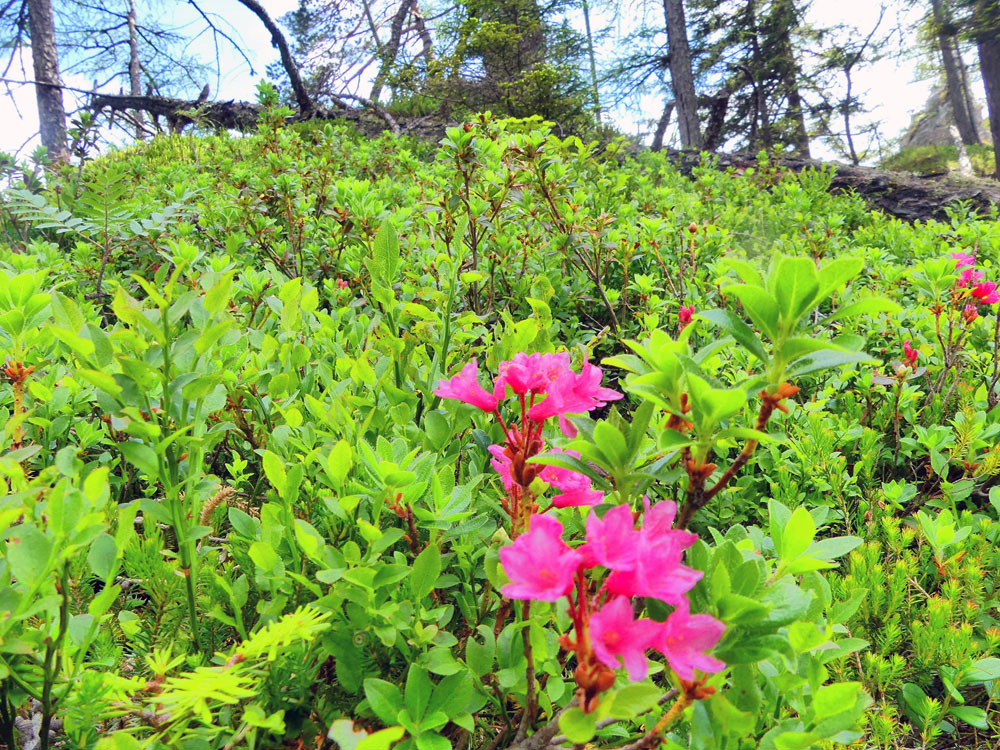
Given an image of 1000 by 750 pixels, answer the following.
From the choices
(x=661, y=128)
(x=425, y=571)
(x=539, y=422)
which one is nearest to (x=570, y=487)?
(x=539, y=422)

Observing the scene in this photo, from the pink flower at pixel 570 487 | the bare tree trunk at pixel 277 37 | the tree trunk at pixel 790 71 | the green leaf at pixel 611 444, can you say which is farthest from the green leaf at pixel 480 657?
the tree trunk at pixel 790 71

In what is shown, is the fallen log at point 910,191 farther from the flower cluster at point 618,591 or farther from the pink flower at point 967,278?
the flower cluster at point 618,591

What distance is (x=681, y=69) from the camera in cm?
1034

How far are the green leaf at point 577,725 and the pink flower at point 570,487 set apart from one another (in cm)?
28

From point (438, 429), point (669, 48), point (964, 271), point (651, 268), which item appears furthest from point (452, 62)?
point (438, 429)

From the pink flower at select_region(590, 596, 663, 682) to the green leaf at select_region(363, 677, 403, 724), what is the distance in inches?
10.7

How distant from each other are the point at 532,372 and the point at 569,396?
58mm

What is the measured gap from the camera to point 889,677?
112 cm

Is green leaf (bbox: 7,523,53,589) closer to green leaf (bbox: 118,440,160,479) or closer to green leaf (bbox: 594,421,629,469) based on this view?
green leaf (bbox: 118,440,160,479)

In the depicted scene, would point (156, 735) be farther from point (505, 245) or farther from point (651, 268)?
point (651, 268)

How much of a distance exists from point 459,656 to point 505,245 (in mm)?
1747

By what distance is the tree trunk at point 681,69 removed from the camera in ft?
33.2

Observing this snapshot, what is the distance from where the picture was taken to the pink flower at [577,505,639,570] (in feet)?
1.71

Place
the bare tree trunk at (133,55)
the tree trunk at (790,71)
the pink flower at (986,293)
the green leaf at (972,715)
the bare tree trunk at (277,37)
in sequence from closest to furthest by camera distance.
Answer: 1. the green leaf at (972,715)
2. the pink flower at (986,293)
3. the bare tree trunk at (277,37)
4. the bare tree trunk at (133,55)
5. the tree trunk at (790,71)
